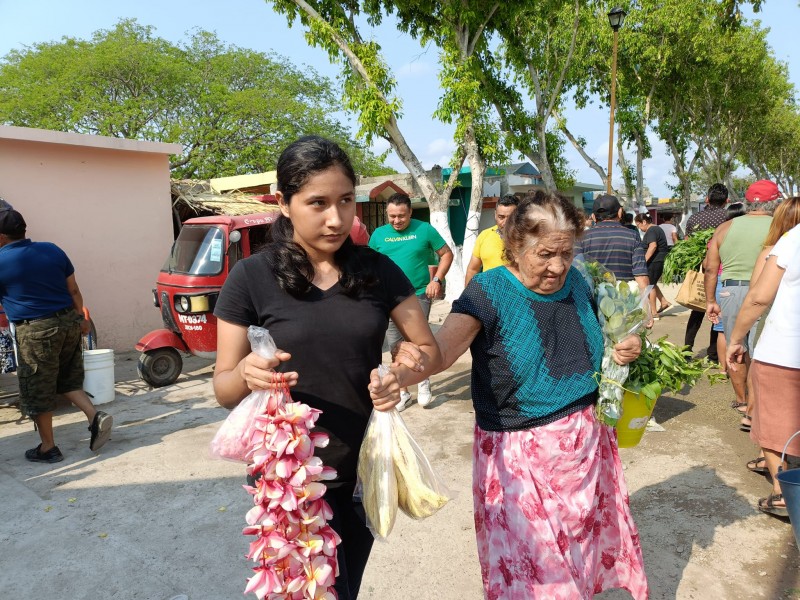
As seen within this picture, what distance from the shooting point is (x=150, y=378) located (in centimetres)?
718

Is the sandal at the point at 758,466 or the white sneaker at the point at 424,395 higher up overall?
the sandal at the point at 758,466

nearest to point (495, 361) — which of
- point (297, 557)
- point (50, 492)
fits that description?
point (297, 557)

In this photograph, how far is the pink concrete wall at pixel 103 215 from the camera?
8609 millimetres

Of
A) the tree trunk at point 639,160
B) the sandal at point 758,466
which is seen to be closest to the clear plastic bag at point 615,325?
the sandal at point 758,466

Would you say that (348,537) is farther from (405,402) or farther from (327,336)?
(405,402)

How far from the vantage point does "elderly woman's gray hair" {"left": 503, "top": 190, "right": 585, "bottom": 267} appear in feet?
7.49

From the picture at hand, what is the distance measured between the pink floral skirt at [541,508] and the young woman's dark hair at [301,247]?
939 millimetres

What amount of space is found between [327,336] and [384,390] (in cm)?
25

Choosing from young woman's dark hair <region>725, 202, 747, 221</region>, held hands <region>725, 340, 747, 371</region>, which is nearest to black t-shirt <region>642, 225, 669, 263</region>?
young woman's dark hair <region>725, 202, 747, 221</region>

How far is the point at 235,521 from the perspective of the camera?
375cm

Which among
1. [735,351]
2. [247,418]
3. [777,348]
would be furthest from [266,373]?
[735,351]

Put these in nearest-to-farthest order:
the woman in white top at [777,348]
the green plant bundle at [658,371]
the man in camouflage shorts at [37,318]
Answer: the green plant bundle at [658,371] → the woman in white top at [777,348] → the man in camouflage shorts at [37,318]

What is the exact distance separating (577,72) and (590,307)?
19.0 m

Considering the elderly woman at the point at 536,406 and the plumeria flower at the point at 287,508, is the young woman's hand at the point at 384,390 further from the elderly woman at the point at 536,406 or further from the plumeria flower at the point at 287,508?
the elderly woman at the point at 536,406
